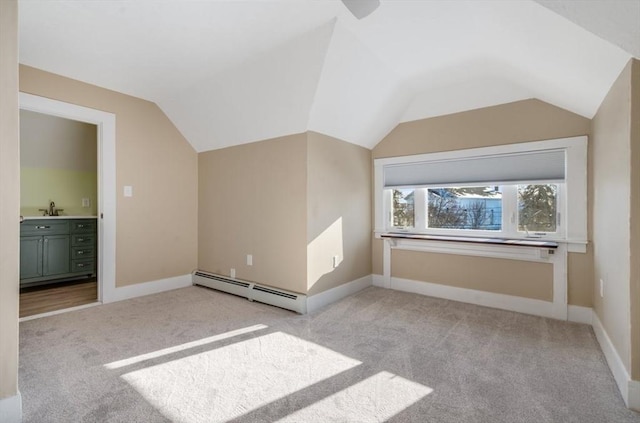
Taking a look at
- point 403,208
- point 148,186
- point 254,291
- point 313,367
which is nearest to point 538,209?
point 403,208

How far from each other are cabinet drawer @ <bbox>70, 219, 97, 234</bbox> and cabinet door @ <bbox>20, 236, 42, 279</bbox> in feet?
1.22

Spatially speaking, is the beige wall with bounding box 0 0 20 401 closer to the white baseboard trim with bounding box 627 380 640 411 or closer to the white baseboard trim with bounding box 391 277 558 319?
the white baseboard trim with bounding box 627 380 640 411

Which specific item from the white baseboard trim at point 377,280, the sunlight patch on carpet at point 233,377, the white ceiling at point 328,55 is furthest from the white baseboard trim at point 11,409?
the white baseboard trim at point 377,280

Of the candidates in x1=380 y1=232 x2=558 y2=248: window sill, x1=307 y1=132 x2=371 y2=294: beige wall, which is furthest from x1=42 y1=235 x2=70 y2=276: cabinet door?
x1=380 y1=232 x2=558 y2=248: window sill

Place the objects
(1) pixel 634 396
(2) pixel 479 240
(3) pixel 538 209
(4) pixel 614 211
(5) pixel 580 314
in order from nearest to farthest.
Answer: (1) pixel 634 396 < (4) pixel 614 211 < (5) pixel 580 314 < (3) pixel 538 209 < (2) pixel 479 240

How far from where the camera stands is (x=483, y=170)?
130 inches

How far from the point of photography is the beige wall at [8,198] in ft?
4.71

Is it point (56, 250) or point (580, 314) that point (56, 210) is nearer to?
point (56, 250)

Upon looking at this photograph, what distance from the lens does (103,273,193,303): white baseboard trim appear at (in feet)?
11.1

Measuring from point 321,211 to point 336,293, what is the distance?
3.18ft

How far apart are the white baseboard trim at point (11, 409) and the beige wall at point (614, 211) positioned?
3186 mm

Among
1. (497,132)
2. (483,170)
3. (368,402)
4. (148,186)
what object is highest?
(497,132)

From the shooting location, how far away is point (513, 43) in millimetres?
2062

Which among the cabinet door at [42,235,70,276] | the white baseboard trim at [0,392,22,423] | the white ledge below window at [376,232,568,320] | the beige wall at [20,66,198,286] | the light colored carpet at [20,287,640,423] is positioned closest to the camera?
the white baseboard trim at [0,392,22,423]
